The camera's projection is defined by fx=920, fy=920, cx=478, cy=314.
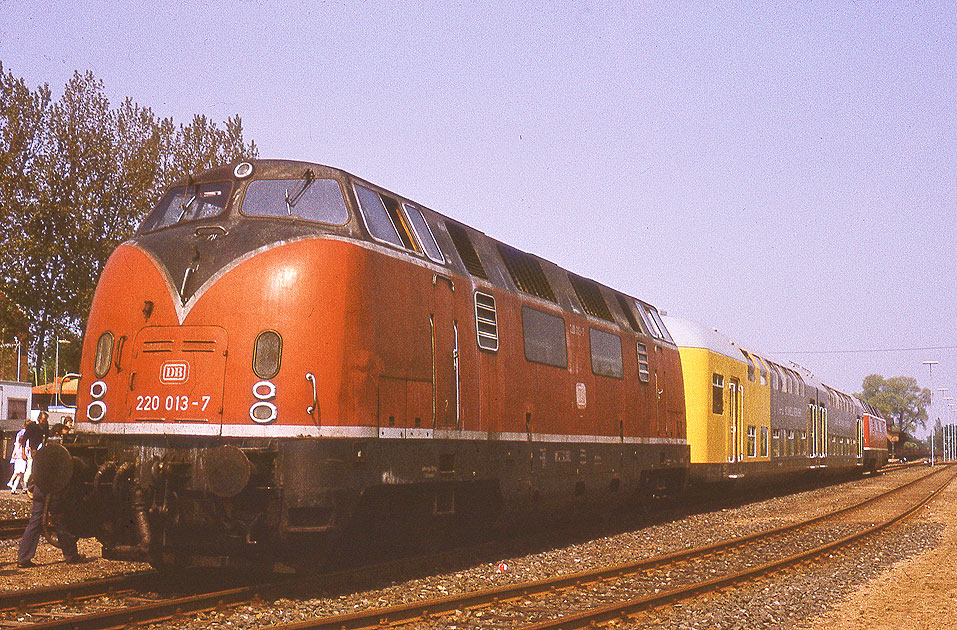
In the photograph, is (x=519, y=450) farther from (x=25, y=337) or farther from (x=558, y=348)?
(x=25, y=337)

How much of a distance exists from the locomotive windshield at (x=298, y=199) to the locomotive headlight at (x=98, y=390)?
222 centimetres

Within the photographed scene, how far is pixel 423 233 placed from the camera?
10.8 metres

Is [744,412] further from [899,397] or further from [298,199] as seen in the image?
[899,397]

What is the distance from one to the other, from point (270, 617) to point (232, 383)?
211cm

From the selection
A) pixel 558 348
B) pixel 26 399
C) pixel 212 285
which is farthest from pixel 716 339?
pixel 26 399

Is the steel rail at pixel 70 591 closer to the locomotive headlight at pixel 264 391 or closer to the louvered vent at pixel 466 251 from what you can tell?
the locomotive headlight at pixel 264 391

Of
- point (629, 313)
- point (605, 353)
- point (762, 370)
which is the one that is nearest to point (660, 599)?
point (605, 353)

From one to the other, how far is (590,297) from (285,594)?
8.42m

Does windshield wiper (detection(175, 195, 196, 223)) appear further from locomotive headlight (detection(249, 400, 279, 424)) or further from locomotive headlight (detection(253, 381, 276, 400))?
locomotive headlight (detection(249, 400, 279, 424))

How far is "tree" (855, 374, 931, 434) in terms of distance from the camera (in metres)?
158

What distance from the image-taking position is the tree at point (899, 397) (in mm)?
157625

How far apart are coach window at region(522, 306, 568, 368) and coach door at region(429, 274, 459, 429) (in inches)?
83.0

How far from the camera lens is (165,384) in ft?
28.3

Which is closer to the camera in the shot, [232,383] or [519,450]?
[232,383]
